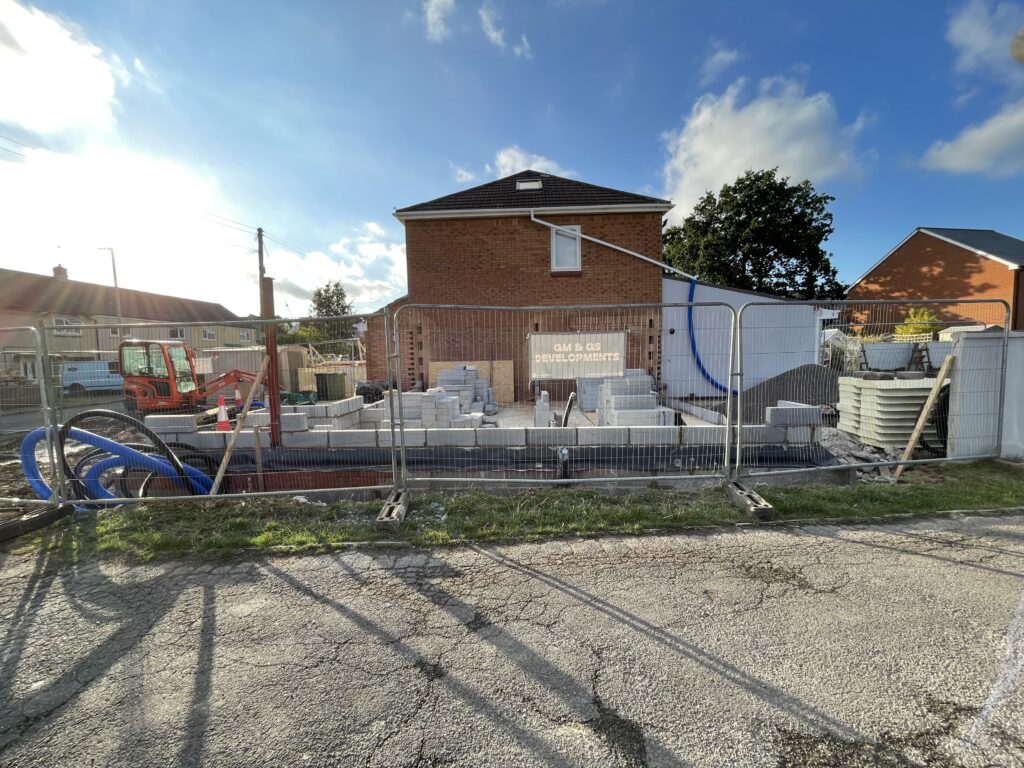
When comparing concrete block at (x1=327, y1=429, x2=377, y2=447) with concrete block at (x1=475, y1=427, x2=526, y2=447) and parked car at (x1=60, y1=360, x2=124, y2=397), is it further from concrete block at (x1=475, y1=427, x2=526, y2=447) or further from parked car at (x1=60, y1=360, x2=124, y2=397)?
parked car at (x1=60, y1=360, x2=124, y2=397)

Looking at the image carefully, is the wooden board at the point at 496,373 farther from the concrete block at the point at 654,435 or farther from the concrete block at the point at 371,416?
the concrete block at the point at 654,435

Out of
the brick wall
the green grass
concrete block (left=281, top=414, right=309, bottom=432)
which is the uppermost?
the brick wall

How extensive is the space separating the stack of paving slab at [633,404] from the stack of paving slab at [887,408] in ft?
9.16

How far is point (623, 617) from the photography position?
2619mm

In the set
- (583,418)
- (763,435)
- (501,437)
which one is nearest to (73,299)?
(583,418)

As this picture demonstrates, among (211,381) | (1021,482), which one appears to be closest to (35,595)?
(211,381)

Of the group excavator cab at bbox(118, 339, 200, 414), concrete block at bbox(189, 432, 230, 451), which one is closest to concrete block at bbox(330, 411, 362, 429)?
concrete block at bbox(189, 432, 230, 451)

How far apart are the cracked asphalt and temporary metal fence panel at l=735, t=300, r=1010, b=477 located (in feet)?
9.20

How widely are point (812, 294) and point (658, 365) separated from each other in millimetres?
33462

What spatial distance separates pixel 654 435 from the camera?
6234mm

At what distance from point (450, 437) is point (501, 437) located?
2.66 ft

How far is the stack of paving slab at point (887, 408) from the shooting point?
19.9 feet

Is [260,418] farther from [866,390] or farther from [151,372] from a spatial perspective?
[866,390]

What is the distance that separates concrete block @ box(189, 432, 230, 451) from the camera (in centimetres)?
703
